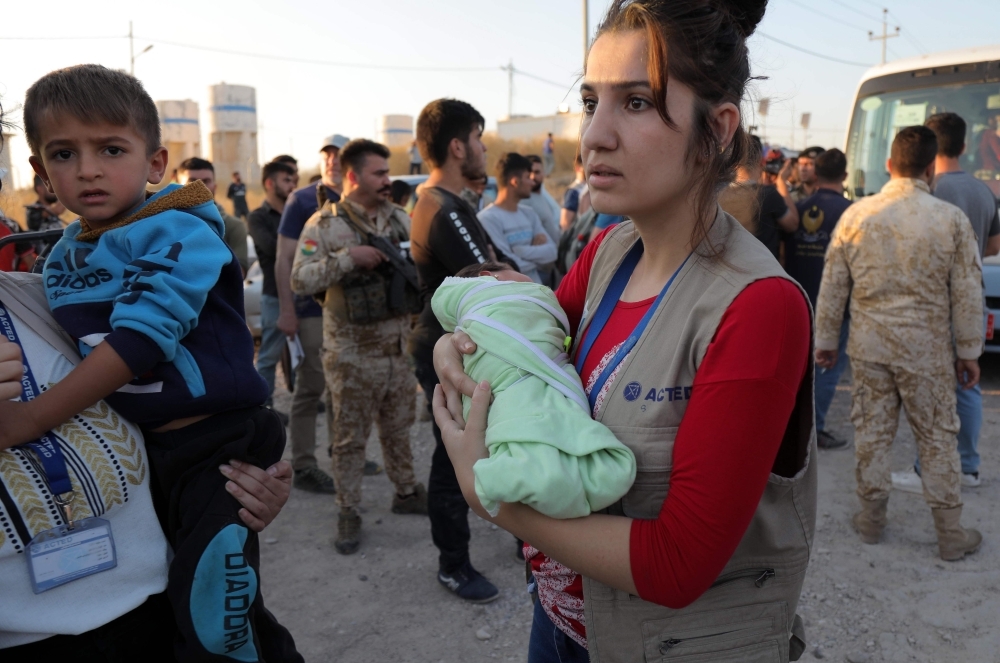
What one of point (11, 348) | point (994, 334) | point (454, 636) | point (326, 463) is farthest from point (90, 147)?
point (994, 334)

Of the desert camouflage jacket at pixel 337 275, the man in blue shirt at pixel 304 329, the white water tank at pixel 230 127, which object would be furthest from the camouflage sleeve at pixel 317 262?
the white water tank at pixel 230 127

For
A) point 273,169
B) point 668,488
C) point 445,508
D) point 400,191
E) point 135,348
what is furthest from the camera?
point 400,191

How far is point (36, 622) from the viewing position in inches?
51.9

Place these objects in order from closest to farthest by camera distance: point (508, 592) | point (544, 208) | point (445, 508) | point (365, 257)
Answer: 1. point (445, 508)
2. point (508, 592)
3. point (365, 257)
4. point (544, 208)

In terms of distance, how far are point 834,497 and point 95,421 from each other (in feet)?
15.1

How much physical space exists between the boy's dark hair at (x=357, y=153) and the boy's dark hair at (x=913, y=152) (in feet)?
10.1

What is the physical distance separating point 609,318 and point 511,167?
14.0ft

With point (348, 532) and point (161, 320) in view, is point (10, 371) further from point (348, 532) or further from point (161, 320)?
point (348, 532)

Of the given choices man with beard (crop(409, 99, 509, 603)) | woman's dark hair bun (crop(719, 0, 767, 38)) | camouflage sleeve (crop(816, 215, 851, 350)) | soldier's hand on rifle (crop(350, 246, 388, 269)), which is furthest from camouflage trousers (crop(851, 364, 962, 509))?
woman's dark hair bun (crop(719, 0, 767, 38))

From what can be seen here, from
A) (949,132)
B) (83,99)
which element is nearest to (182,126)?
(949,132)

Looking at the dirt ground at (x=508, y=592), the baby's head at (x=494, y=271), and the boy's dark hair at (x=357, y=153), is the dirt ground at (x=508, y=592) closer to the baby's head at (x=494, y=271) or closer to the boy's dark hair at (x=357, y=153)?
the baby's head at (x=494, y=271)

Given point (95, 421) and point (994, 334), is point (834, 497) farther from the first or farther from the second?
point (95, 421)

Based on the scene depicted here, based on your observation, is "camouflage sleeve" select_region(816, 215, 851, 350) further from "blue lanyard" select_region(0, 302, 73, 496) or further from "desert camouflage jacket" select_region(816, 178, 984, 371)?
"blue lanyard" select_region(0, 302, 73, 496)

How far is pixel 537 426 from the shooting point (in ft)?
3.98
